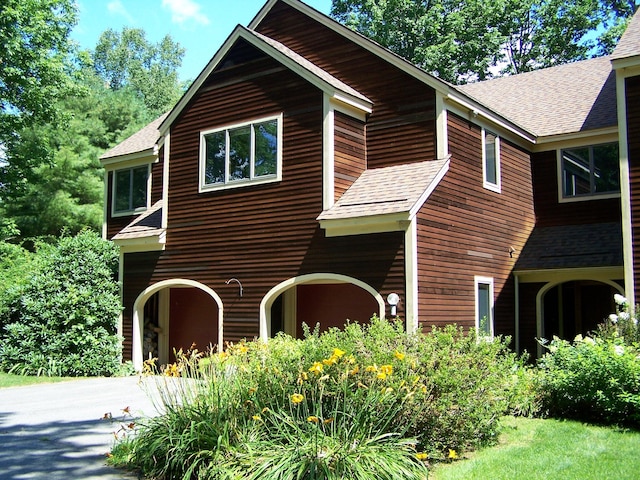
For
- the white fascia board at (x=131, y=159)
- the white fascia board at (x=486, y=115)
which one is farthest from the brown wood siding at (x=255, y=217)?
the white fascia board at (x=486, y=115)

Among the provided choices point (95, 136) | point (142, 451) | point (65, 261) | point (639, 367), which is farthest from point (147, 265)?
point (95, 136)

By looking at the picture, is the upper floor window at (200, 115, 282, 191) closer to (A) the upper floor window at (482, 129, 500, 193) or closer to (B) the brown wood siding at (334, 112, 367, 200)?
(B) the brown wood siding at (334, 112, 367, 200)

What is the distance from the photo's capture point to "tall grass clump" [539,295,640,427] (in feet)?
28.5

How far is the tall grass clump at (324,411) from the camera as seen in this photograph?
6.07 meters

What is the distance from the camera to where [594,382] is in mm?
8992

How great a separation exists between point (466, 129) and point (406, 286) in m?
4.33

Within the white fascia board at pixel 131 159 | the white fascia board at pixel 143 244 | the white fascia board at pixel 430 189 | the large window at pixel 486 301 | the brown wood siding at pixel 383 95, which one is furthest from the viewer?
the white fascia board at pixel 131 159

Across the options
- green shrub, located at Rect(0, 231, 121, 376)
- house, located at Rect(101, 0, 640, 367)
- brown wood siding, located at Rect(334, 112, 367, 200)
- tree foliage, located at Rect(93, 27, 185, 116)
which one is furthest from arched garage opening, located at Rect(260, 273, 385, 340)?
tree foliage, located at Rect(93, 27, 185, 116)

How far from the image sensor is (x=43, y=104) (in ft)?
79.9

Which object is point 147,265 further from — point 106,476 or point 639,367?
point 639,367

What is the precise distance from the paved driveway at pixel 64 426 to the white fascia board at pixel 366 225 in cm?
469

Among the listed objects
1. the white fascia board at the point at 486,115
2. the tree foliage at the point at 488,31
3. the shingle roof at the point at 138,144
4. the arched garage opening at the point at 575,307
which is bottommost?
the arched garage opening at the point at 575,307

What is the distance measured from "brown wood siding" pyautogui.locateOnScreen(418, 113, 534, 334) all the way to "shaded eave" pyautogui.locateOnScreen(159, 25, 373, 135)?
2.16m

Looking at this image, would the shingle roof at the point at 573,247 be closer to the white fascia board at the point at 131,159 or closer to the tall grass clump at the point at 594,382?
the tall grass clump at the point at 594,382
